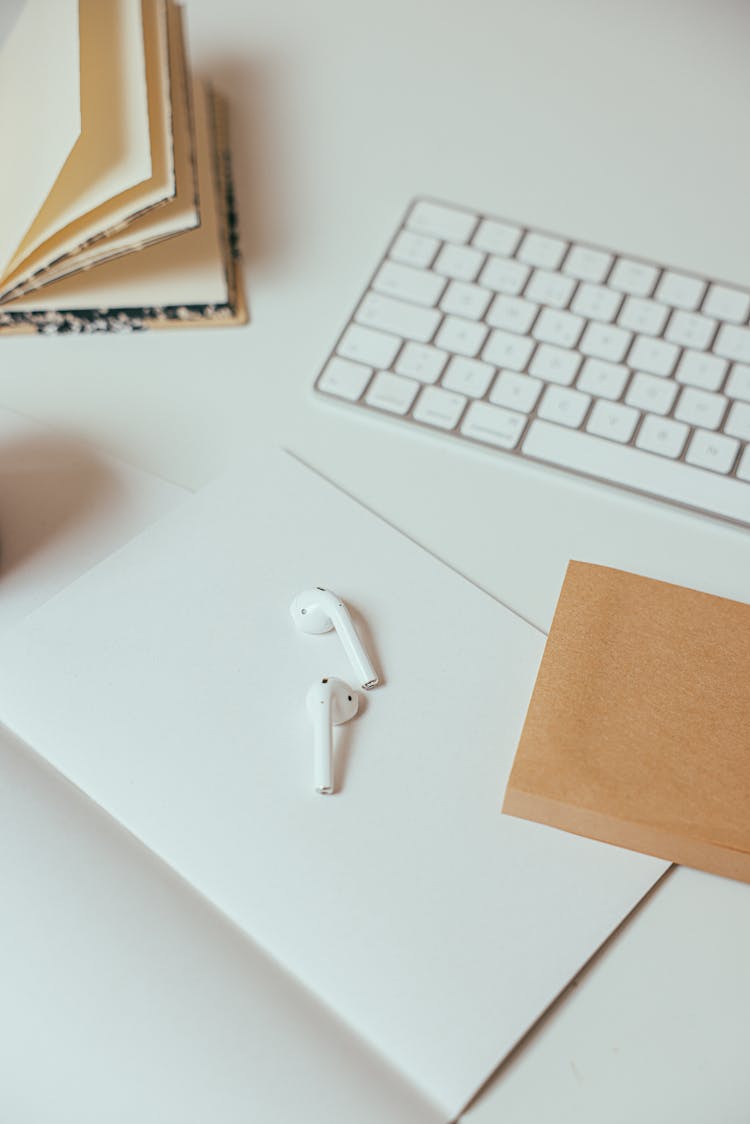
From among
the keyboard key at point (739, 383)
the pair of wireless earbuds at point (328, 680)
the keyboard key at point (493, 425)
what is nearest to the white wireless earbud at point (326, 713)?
the pair of wireless earbuds at point (328, 680)

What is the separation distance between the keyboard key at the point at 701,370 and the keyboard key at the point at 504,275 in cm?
11

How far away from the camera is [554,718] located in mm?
398

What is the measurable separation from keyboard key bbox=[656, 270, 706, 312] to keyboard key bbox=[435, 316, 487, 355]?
0.11 metres

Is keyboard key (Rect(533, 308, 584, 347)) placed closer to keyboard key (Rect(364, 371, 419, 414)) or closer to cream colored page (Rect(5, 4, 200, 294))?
keyboard key (Rect(364, 371, 419, 414))

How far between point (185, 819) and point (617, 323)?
360mm

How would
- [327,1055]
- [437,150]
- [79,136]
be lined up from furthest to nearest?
[437,150] < [79,136] < [327,1055]

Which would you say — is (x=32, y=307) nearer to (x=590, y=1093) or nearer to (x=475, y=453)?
(x=475, y=453)

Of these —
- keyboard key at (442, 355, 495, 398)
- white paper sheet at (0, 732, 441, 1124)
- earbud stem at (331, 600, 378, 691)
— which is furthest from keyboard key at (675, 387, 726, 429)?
white paper sheet at (0, 732, 441, 1124)

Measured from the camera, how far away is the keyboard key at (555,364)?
532 mm

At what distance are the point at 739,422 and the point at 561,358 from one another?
0.10 meters

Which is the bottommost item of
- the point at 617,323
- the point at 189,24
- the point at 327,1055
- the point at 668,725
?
the point at 327,1055

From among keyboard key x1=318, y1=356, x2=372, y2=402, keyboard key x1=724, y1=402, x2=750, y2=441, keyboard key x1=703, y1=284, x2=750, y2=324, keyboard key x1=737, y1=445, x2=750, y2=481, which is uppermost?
keyboard key x1=703, y1=284, x2=750, y2=324

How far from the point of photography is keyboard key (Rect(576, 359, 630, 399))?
526mm

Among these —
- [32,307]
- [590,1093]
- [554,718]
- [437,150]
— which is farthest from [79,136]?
[590,1093]
